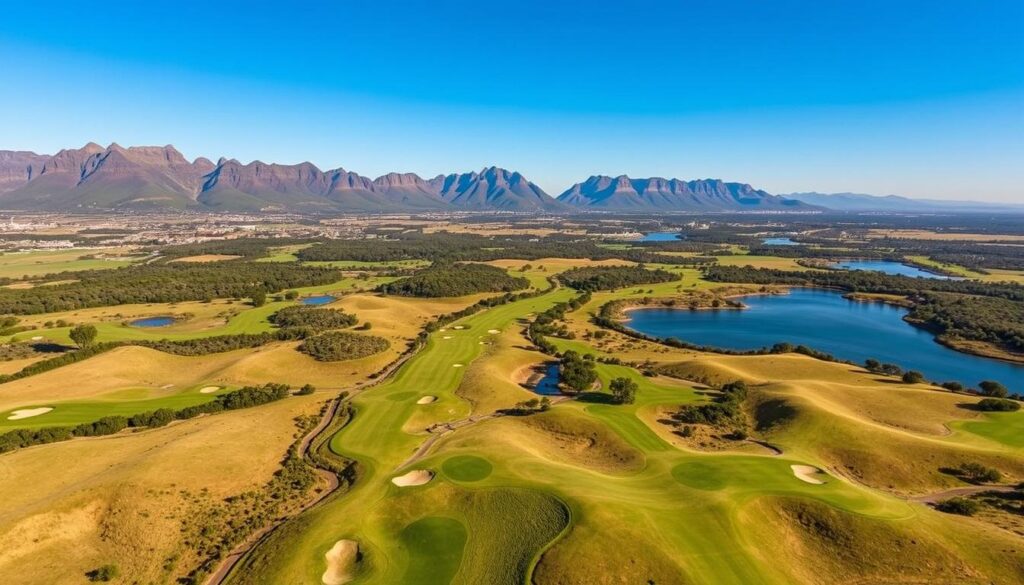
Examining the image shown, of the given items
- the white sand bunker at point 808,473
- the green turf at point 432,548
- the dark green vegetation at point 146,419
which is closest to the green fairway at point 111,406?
the dark green vegetation at point 146,419

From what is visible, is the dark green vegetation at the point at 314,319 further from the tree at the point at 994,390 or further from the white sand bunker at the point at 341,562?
the tree at the point at 994,390

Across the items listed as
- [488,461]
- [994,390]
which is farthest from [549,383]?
[994,390]

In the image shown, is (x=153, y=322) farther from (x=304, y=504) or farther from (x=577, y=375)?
(x=577, y=375)

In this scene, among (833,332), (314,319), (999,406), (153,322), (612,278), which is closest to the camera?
(999,406)

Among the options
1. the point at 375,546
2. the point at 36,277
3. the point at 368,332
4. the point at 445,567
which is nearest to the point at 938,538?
the point at 445,567

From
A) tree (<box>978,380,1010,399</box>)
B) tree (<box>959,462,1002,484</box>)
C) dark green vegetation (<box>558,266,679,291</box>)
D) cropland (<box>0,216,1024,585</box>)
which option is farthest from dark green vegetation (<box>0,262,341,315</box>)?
tree (<box>978,380,1010,399</box>)

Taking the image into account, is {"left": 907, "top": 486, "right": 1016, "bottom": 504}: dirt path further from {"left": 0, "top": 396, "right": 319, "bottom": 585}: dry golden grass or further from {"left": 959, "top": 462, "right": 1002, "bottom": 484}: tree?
{"left": 0, "top": 396, "right": 319, "bottom": 585}: dry golden grass

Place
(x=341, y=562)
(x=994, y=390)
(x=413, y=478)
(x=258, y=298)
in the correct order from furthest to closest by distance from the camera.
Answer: (x=258, y=298)
(x=994, y=390)
(x=413, y=478)
(x=341, y=562)
